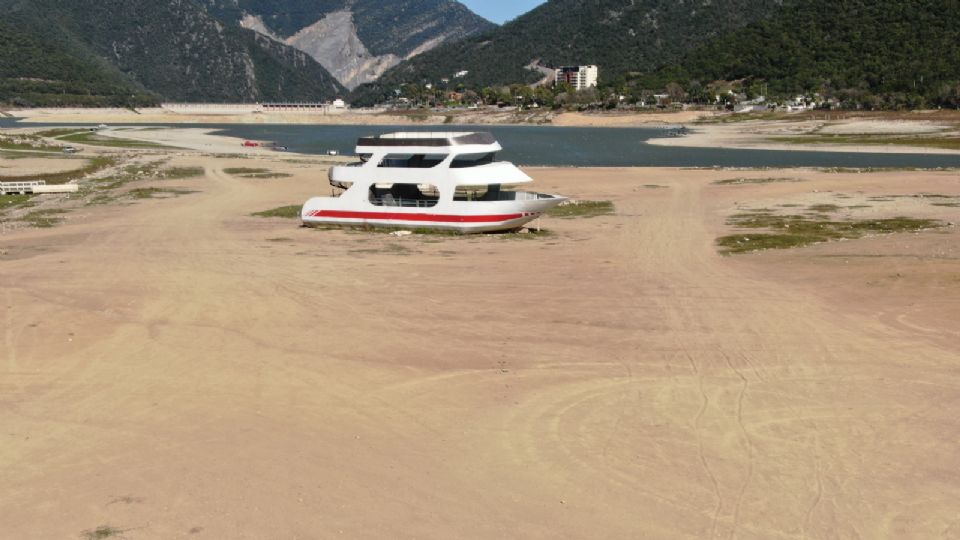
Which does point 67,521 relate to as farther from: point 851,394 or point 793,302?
point 793,302

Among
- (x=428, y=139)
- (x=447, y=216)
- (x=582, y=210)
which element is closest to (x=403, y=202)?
(x=447, y=216)

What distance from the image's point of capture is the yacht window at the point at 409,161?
30859 mm

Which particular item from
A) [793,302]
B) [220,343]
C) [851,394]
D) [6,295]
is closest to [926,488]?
[851,394]

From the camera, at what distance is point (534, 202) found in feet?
100.0

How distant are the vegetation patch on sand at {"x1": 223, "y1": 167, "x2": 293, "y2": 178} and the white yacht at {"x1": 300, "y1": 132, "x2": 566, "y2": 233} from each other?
90.0 ft

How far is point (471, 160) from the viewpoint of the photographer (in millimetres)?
31109

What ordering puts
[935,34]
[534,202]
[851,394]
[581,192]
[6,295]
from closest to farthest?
[851,394] < [6,295] < [534,202] < [581,192] < [935,34]

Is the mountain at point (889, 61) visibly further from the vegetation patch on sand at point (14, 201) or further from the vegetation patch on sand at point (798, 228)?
the vegetation patch on sand at point (14, 201)

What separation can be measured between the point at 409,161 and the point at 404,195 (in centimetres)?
175

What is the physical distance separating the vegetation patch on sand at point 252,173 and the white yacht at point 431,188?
90.0 ft

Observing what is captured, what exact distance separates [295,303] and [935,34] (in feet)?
618

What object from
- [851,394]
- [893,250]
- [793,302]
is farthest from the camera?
[893,250]

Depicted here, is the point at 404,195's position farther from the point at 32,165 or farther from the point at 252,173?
the point at 32,165

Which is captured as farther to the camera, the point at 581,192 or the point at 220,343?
the point at 581,192
